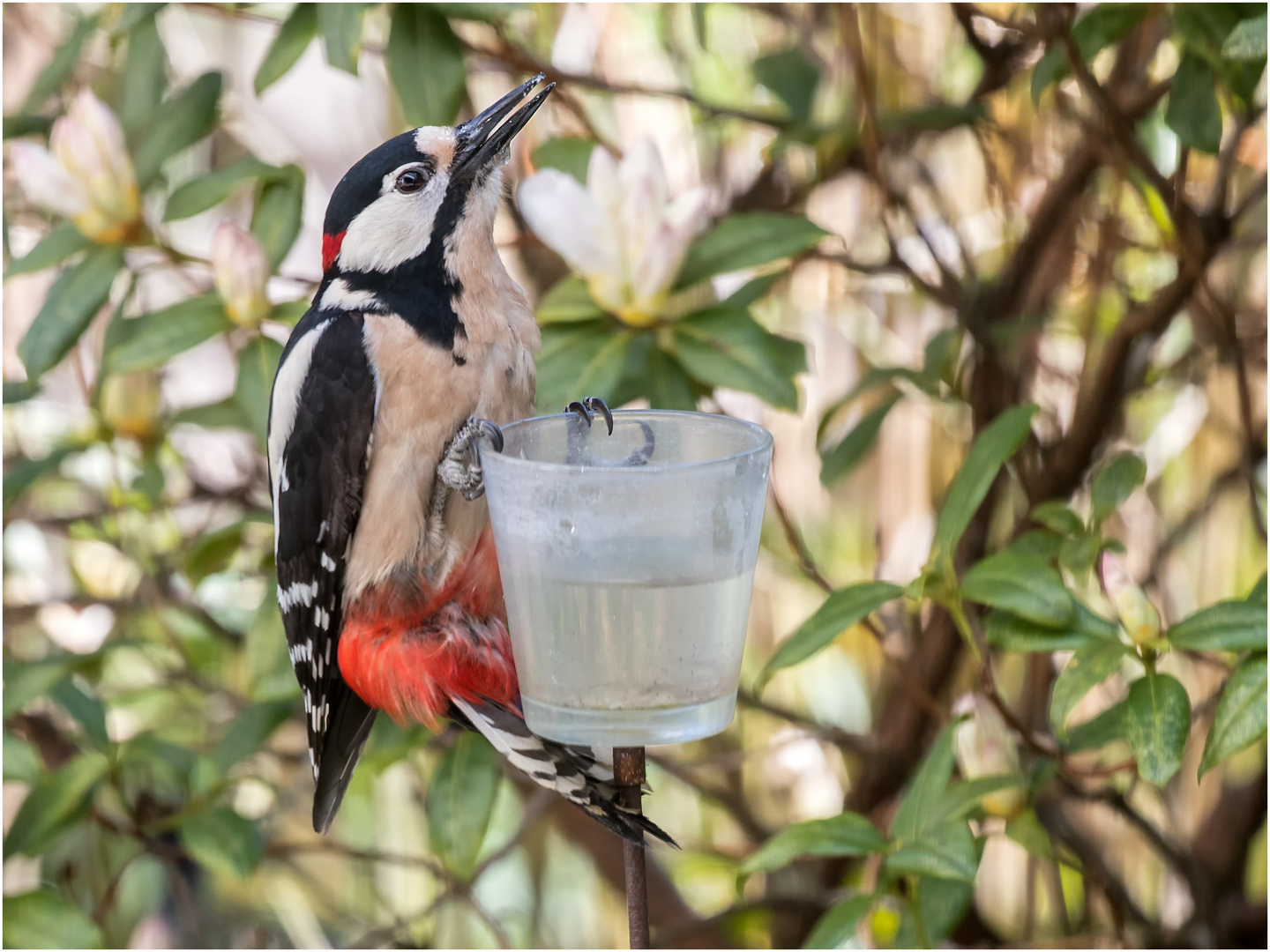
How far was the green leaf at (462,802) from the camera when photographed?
1.34m

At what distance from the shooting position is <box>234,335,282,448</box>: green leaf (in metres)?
1.32

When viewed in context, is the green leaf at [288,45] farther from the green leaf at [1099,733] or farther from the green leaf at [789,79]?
the green leaf at [1099,733]

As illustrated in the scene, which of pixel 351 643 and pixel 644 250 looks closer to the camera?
pixel 351 643

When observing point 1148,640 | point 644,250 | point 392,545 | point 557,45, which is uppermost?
point 557,45

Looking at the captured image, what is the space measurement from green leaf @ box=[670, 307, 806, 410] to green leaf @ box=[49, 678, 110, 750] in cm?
79

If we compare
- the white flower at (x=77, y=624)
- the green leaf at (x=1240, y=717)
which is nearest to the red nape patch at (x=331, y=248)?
the green leaf at (x=1240, y=717)

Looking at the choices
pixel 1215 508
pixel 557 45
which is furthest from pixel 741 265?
pixel 1215 508

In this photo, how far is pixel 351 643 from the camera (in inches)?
41.3

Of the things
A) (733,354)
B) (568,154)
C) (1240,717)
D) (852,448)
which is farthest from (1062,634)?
(568,154)

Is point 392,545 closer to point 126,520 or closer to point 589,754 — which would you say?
point 589,754

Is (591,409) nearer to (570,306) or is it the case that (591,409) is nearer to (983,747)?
(570,306)

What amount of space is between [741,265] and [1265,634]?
0.58 m

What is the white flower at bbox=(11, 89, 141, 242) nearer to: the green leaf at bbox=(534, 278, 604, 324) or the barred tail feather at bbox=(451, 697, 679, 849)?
the green leaf at bbox=(534, 278, 604, 324)

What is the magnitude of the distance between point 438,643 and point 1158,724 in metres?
0.59
